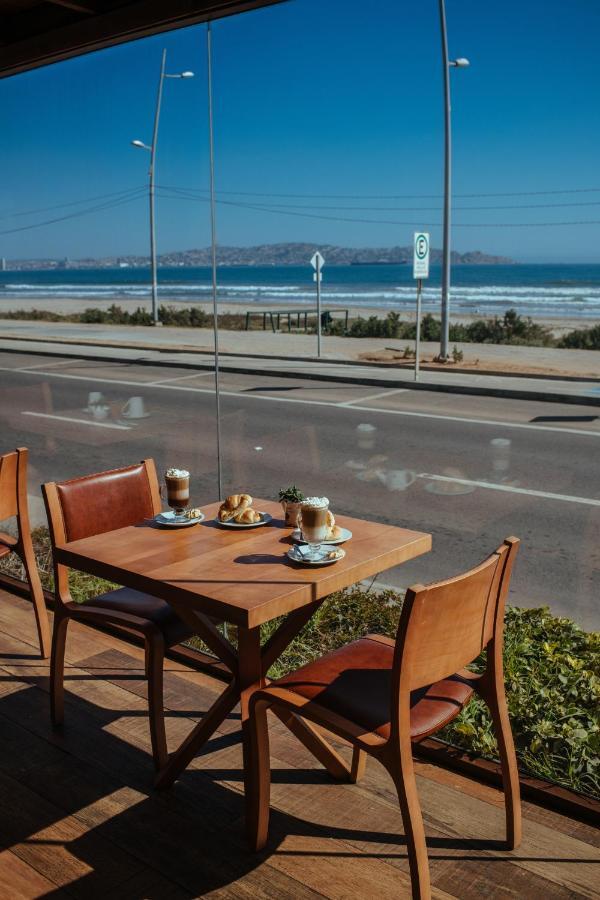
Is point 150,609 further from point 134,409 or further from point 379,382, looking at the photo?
point 379,382

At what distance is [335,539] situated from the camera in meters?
2.94

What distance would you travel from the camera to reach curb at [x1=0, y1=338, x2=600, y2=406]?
13.2 m

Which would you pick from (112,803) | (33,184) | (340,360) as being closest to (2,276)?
(33,184)

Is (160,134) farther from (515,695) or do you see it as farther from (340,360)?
(340,360)

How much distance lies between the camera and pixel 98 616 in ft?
10.6

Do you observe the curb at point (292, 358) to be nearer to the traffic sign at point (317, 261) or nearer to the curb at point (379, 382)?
the curb at point (379, 382)

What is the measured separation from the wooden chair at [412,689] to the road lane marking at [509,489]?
4923 millimetres

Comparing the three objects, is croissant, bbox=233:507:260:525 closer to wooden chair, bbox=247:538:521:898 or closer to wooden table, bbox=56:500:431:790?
wooden table, bbox=56:500:431:790

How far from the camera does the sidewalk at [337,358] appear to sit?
48.2 ft

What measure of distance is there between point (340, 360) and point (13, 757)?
16.0 m

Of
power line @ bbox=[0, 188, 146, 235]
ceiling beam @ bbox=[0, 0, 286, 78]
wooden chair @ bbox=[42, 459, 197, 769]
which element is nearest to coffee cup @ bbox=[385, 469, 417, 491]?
power line @ bbox=[0, 188, 146, 235]

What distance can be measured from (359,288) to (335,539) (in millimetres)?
75679

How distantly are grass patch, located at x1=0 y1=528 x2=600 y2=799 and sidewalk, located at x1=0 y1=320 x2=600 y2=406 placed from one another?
30.2 feet

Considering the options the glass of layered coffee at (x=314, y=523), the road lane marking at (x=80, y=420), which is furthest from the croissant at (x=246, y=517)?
the road lane marking at (x=80, y=420)
